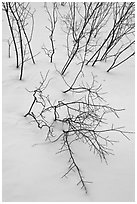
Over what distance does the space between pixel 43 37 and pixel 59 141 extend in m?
2.15

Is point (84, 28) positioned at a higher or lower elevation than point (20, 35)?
higher

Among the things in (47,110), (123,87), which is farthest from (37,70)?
(123,87)

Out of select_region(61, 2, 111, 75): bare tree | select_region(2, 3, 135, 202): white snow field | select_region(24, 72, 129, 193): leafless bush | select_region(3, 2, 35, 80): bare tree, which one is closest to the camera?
select_region(2, 3, 135, 202): white snow field

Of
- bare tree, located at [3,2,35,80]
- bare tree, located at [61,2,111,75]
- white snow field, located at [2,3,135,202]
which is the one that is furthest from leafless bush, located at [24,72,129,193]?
bare tree, located at [61,2,111,75]

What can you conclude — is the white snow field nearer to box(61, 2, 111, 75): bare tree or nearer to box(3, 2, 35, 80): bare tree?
A: box(3, 2, 35, 80): bare tree

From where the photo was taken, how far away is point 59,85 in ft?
10.3

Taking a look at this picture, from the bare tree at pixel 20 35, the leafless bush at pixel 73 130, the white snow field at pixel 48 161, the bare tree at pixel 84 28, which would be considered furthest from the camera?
the bare tree at pixel 84 28

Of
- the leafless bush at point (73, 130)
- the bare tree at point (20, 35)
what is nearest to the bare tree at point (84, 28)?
the bare tree at point (20, 35)

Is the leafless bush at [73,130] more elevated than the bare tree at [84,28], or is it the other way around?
the bare tree at [84,28]

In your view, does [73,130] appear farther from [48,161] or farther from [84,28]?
[84,28]

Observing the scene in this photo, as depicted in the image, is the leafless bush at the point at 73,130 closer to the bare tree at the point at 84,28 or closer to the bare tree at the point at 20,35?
the bare tree at the point at 20,35

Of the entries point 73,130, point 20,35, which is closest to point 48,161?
point 73,130

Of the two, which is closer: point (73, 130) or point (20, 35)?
point (73, 130)

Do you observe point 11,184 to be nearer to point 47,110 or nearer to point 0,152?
point 0,152
